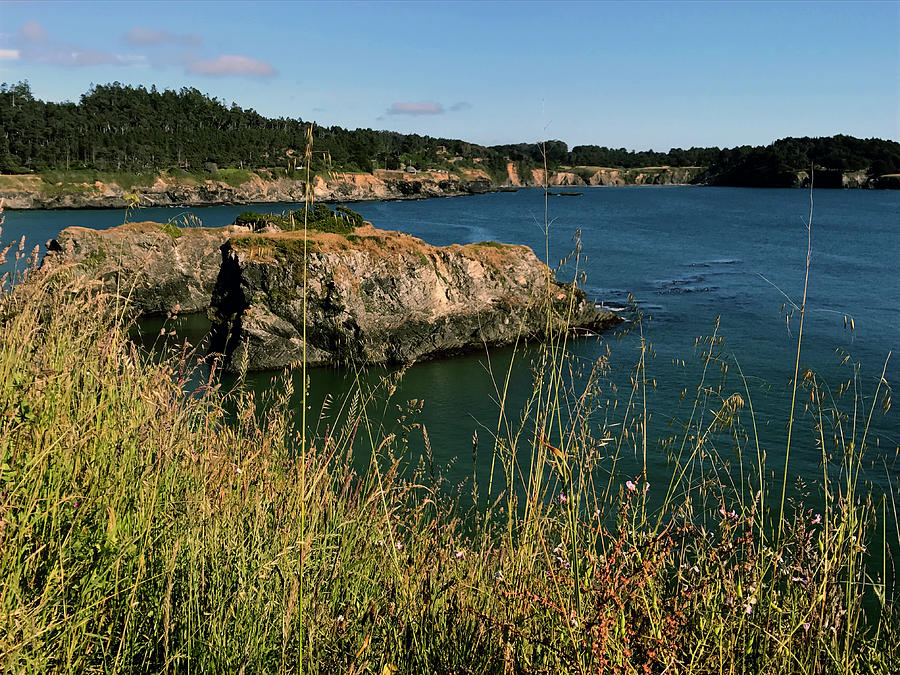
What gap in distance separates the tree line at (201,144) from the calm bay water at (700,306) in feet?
98.8

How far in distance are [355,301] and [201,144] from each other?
123 meters

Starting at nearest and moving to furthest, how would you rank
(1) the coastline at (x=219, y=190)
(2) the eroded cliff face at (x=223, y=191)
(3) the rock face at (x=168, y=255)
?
(3) the rock face at (x=168, y=255), (2) the eroded cliff face at (x=223, y=191), (1) the coastline at (x=219, y=190)

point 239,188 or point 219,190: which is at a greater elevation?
point 239,188

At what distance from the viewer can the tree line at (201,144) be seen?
4584 inches

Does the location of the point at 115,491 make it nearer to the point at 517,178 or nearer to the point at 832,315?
the point at 832,315

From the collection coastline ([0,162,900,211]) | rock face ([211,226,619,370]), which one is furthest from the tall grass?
coastline ([0,162,900,211])

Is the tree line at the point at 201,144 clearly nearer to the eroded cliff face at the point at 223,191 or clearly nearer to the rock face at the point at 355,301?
the eroded cliff face at the point at 223,191

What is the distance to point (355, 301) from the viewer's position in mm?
23875

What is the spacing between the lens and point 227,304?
2509 cm

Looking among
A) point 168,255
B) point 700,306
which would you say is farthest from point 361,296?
point 700,306

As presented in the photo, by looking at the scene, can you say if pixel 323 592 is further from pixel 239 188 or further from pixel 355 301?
pixel 239 188

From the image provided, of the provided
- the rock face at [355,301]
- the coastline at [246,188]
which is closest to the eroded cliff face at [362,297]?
the rock face at [355,301]

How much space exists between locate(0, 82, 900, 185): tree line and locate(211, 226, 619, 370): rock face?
8580 centimetres

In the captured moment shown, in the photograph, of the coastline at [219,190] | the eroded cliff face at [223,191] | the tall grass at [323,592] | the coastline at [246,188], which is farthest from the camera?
the coastline at [246,188]
